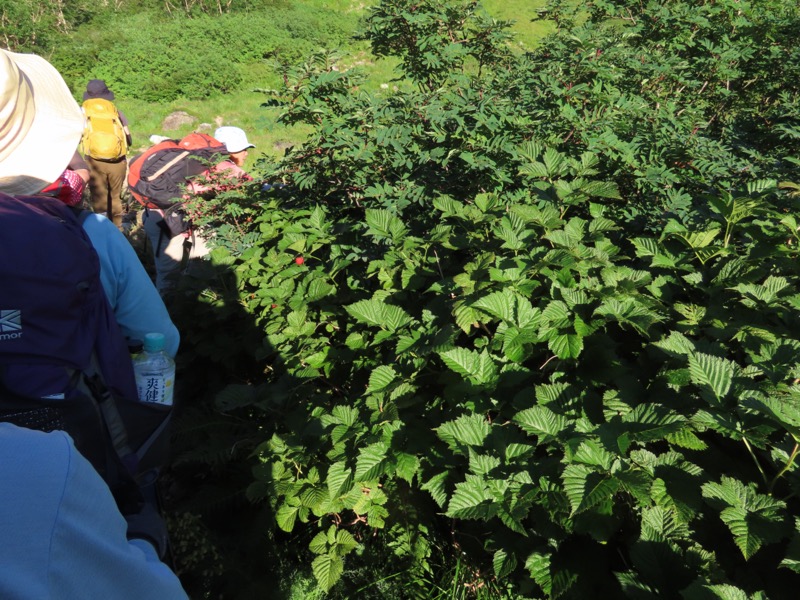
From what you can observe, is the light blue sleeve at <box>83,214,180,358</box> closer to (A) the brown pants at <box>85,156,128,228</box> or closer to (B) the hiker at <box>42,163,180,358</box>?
(B) the hiker at <box>42,163,180,358</box>

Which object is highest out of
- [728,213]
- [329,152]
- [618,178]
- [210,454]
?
[728,213]

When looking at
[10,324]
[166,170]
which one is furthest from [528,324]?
[166,170]

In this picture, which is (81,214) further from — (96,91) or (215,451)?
(96,91)

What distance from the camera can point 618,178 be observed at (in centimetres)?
321

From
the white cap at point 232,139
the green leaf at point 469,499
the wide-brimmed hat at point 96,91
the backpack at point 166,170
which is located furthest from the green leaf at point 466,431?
the wide-brimmed hat at point 96,91

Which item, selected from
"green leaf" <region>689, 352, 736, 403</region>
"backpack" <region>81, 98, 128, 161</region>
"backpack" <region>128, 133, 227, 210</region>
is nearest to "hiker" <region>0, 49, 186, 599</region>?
"green leaf" <region>689, 352, 736, 403</region>

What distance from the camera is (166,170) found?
15.3 ft

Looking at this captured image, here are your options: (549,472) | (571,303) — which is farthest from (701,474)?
(571,303)

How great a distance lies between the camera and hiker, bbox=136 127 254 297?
4.39 meters

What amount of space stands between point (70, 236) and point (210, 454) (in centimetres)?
152

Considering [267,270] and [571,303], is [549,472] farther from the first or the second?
[267,270]

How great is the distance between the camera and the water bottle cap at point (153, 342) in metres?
1.91

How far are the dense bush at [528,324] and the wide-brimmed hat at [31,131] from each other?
1.11m

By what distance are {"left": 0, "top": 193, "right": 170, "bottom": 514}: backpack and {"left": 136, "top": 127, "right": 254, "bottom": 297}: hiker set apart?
2732 mm
